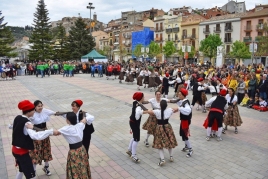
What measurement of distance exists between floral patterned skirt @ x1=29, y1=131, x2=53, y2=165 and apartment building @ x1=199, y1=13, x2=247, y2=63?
4581cm

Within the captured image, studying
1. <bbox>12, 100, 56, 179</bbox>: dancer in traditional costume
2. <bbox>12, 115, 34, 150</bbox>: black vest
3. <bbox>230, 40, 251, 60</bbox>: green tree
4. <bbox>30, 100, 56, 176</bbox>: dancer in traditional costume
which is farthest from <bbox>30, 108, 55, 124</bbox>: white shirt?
<bbox>230, 40, 251, 60</bbox>: green tree

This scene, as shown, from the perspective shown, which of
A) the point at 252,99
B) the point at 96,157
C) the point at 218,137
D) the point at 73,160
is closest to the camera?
the point at 73,160

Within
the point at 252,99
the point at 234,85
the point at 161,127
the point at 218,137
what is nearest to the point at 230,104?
the point at 218,137

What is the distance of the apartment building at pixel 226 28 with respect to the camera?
45000 mm

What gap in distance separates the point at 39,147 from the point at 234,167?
14.0 feet

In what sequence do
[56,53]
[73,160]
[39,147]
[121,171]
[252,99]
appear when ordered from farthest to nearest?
1. [56,53]
2. [252,99]
3. [121,171]
4. [39,147]
5. [73,160]

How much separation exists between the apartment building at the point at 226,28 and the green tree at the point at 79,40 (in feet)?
75.5

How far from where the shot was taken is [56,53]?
47875 millimetres

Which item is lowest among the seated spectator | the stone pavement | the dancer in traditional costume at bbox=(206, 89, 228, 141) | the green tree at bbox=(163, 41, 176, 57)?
the stone pavement

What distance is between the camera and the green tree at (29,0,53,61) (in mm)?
43438

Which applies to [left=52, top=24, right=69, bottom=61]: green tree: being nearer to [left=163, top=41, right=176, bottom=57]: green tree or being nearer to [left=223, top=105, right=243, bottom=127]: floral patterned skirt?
[left=163, top=41, right=176, bottom=57]: green tree

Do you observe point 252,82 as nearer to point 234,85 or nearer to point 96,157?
point 234,85

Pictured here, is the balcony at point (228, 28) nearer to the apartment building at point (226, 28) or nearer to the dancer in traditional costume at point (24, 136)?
the apartment building at point (226, 28)

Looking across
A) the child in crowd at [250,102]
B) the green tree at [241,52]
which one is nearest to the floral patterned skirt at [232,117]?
the child in crowd at [250,102]
